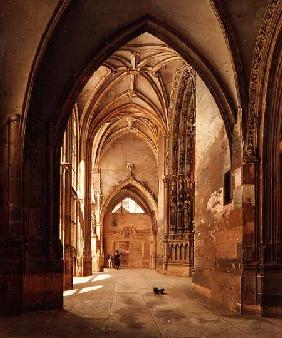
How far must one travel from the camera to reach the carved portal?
19.6 meters

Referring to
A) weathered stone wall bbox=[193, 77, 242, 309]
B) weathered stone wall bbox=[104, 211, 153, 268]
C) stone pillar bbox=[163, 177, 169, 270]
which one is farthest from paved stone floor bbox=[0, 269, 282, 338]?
weathered stone wall bbox=[104, 211, 153, 268]

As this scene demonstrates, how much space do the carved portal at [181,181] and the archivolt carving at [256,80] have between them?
10558 millimetres

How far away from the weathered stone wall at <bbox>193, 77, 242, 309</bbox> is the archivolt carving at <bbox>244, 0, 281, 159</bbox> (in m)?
0.54

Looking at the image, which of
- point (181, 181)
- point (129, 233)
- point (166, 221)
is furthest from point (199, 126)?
point (129, 233)

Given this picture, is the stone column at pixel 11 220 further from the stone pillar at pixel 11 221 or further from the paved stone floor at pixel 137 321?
the paved stone floor at pixel 137 321

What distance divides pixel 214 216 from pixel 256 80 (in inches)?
120

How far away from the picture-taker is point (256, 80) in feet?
27.9

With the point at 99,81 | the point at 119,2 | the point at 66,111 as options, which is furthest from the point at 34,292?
the point at 99,81

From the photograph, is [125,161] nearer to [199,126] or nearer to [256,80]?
[199,126]

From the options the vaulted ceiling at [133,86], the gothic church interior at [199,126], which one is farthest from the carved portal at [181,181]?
the gothic church interior at [199,126]

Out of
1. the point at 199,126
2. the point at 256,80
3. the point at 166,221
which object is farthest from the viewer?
the point at 166,221

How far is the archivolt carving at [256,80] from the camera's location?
26.7ft

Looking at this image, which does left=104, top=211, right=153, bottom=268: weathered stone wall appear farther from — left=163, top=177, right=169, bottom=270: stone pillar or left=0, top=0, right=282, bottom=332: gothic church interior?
left=0, top=0, right=282, bottom=332: gothic church interior

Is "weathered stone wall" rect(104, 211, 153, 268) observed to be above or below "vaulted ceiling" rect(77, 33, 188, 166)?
below
